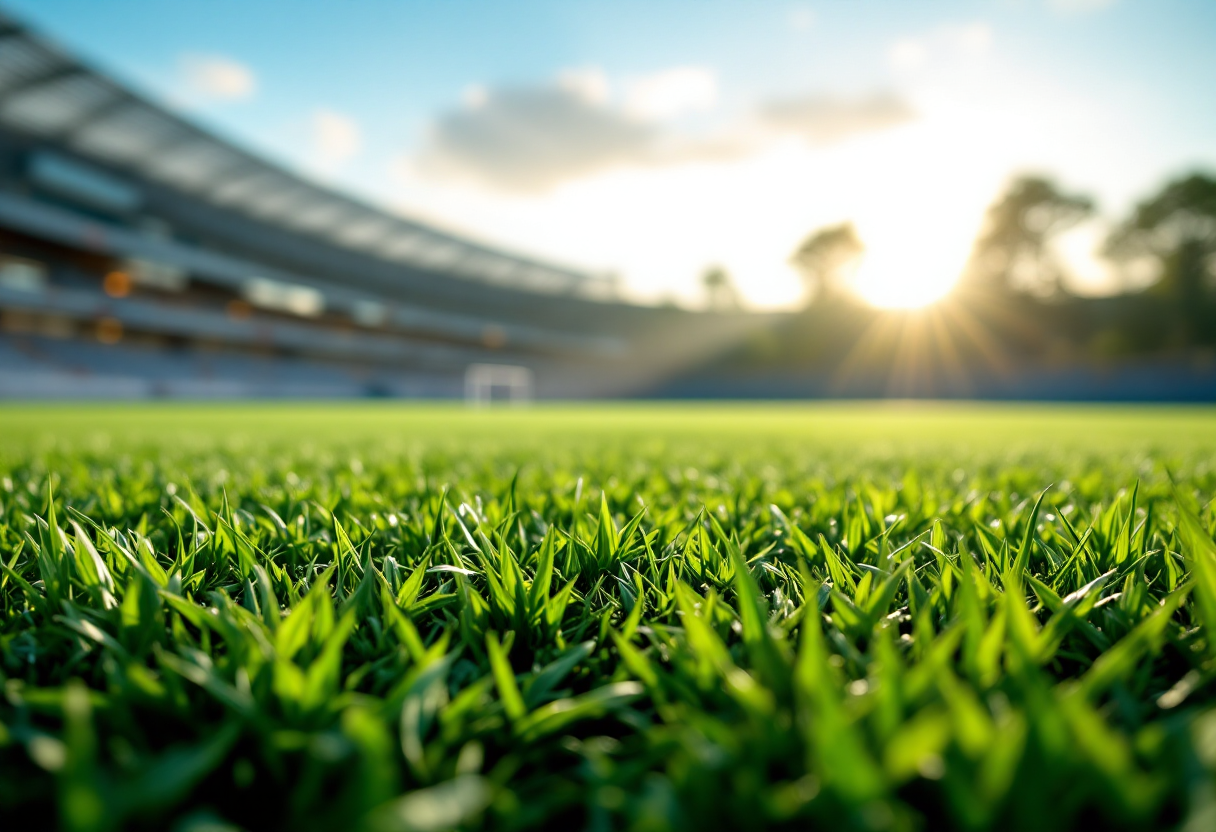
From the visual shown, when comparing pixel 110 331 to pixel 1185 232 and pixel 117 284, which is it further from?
pixel 1185 232

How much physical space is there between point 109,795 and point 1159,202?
5307 cm

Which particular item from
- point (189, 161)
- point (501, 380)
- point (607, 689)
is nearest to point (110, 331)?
point (189, 161)

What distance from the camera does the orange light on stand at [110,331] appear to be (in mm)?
30016

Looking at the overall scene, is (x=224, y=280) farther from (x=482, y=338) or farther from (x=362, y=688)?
(x=362, y=688)

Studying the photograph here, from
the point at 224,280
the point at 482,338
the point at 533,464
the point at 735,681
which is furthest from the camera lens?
the point at 482,338

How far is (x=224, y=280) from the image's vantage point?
34938mm

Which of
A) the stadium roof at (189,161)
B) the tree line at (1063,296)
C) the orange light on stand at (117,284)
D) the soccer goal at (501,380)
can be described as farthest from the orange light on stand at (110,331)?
the tree line at (1063,296)

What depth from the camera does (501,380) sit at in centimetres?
4759

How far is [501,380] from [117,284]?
76.3 ft

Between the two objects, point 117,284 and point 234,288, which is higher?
point 234,288

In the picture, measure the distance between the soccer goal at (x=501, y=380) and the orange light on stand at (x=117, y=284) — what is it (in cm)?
1963

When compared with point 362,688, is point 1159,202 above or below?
above

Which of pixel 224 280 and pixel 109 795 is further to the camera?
pixel 224 280

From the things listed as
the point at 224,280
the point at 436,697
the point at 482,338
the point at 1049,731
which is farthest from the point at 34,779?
the point at 482,338
